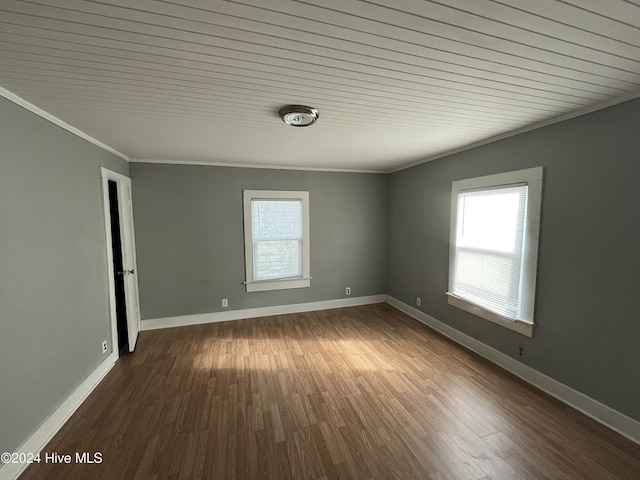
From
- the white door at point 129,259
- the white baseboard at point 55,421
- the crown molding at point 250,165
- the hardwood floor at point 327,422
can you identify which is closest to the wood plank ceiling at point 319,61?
the white door at point 129,259

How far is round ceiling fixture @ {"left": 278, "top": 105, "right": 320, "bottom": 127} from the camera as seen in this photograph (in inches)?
71.2

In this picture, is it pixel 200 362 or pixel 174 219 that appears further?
pixel 174 219

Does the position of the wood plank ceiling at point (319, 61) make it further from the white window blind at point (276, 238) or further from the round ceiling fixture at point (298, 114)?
the white window blind at point (276, 238)

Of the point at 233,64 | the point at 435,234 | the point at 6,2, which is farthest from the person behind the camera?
the point at 435,234

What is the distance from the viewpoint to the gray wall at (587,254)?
176 centimetres

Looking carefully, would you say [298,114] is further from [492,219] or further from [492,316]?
[492,316]

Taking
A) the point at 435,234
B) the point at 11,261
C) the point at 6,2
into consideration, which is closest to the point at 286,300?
the point at 435,234

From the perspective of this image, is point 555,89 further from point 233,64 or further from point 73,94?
point 73,94

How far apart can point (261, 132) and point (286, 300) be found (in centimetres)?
266

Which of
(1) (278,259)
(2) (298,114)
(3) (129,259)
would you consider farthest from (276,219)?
(2) (298,114)

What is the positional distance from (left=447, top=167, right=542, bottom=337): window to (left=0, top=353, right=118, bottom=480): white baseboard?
3.77m

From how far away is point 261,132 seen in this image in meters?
2.36

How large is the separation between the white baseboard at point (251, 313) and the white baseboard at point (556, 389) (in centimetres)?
145

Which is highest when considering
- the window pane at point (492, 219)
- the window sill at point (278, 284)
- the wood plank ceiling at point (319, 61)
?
the wood plank ceiling at point (319, 61)
